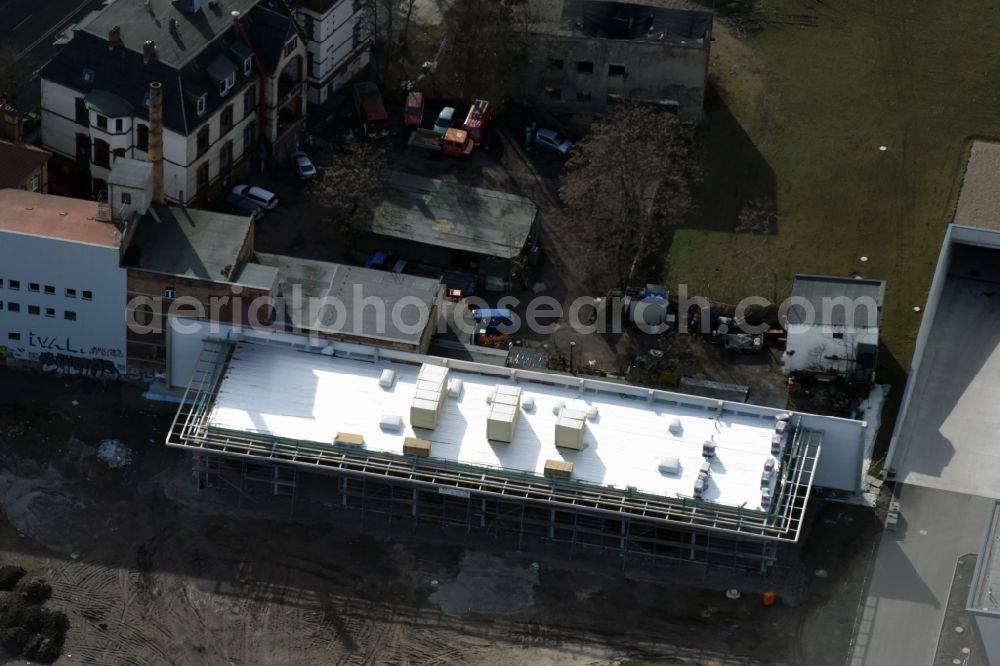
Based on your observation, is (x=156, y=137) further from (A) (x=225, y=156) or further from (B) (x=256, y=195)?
(B) (x=256, y=195)

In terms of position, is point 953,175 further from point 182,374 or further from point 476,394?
point 182,374

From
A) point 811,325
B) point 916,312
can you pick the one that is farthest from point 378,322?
point 916,312

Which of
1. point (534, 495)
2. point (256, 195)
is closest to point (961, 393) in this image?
point (534, 495)

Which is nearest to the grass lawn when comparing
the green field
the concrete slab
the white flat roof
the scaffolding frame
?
the green field

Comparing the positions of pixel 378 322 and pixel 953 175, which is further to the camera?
pixel 953 175

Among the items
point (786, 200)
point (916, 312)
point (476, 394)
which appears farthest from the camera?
point (786, 200)
